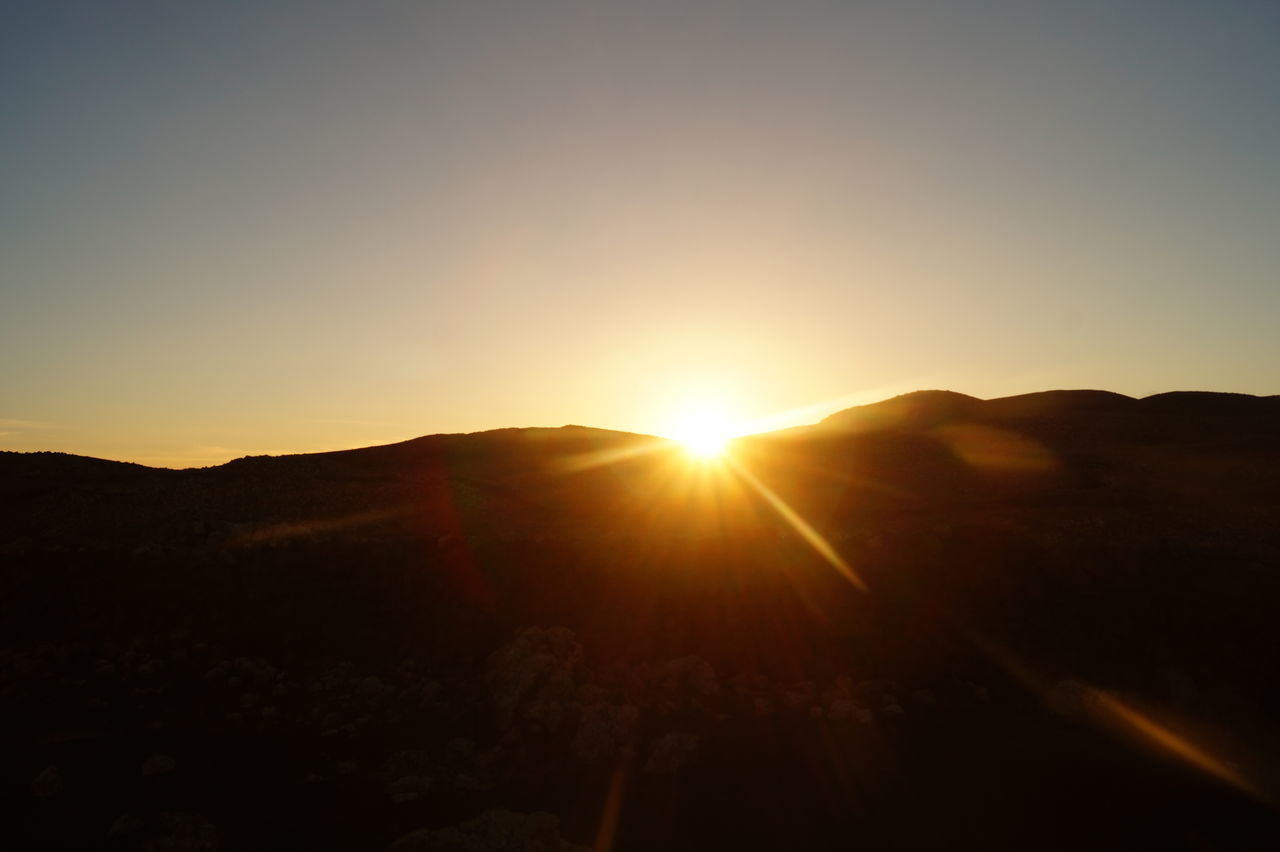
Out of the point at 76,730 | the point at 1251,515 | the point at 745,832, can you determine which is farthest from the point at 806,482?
the point at 76,730

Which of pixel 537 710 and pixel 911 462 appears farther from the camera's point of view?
pixel 911 462

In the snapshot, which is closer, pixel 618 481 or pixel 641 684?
pixel 641 684

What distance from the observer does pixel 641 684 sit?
40.2ft

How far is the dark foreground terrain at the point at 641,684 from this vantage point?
9.50 metres

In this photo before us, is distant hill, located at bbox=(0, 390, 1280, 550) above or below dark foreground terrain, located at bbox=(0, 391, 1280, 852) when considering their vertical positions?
above

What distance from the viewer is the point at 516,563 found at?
1542cm

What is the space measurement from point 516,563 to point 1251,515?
18908mm

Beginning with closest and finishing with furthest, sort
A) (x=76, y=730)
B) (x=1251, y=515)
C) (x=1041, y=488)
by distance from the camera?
(x=76, y=730) < (x=1251, y=515) < (x=1041, y=488)

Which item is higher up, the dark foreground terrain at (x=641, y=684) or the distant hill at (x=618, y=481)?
the distant hill at (x=618, y=481)

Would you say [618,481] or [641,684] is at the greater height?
[618,481]

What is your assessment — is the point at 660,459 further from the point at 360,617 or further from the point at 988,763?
the point at 988,763

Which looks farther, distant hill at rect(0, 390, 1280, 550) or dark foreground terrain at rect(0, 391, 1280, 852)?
distant hill at rect(0, 390, 1280, 550)

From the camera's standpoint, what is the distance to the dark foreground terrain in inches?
374

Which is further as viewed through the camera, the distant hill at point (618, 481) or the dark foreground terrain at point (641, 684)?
the distant hill at point (618, 481)
